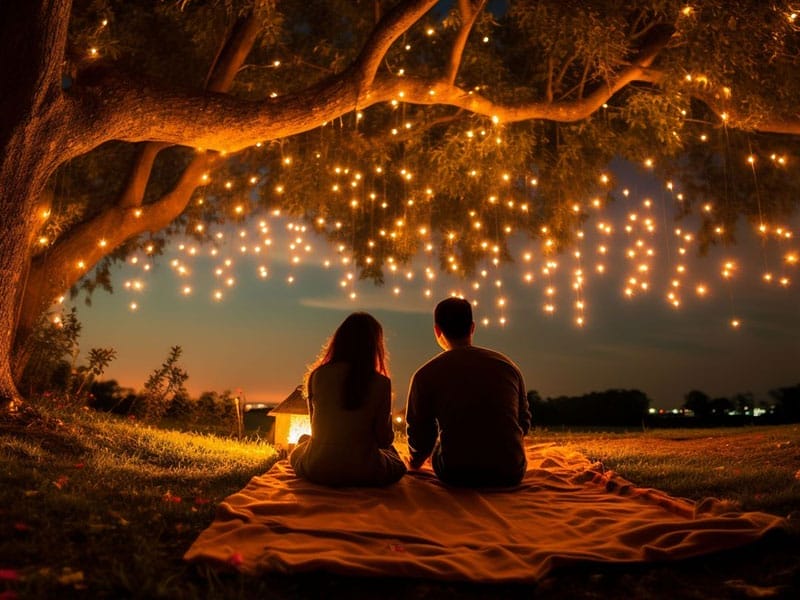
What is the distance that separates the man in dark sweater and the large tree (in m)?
3.24

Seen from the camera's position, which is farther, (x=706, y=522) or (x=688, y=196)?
(x=688, y=196)

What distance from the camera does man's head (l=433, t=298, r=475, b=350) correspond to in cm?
404

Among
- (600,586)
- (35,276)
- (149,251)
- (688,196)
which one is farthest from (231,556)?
(688,196)

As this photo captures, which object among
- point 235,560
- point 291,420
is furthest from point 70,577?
point 291,420

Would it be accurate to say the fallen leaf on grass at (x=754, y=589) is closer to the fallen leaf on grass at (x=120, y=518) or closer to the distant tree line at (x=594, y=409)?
the fallen leaf on grass at (x=120, y=518)

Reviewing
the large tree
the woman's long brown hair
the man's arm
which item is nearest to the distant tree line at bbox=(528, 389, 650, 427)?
the large tree

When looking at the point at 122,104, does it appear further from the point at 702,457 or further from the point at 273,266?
the point at 702,457

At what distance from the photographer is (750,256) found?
8.88m

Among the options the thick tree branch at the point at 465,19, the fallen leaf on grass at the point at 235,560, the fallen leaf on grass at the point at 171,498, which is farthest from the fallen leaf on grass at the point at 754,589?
the thick tree branch at the point at 465,19

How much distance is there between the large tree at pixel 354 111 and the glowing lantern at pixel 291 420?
2.11 meters

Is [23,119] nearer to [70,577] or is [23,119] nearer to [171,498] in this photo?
[171,498]

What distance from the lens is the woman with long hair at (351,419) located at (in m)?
3.55

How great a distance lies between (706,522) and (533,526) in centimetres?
75

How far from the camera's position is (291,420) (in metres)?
5.14
